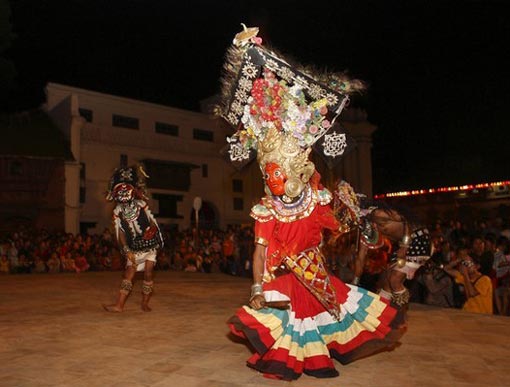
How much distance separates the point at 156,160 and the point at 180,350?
79.7ft

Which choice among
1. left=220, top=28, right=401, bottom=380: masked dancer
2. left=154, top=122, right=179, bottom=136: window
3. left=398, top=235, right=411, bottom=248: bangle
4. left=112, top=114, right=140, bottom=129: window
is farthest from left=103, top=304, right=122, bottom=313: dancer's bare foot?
left=154, top=122, right=179, bottom=136: window

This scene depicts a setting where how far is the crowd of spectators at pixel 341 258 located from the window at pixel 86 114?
8.56m

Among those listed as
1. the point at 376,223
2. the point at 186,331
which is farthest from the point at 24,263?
the point at 376,223

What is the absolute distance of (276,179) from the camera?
4164 millimetres

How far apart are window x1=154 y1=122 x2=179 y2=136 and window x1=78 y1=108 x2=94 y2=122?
159 inches

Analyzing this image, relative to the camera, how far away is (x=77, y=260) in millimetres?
16562

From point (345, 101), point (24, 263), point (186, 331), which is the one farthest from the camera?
point (24, 263)

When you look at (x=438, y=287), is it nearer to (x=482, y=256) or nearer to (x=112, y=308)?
(x=482, y=256)

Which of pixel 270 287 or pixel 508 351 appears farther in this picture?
pixel 508 351

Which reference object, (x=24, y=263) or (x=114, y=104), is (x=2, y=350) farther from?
(x=114, y=104)

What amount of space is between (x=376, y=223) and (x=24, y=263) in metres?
13.4

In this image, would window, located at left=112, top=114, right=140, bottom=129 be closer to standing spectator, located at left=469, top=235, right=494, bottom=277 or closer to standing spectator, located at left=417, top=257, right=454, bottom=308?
standing spectator, located at left=417, top=257, right=454, bottom=308

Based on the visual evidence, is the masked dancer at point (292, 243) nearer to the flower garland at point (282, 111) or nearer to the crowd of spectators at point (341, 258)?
the flower garland at point (282, 111)

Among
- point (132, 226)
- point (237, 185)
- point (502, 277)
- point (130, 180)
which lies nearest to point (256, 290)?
point (132, 226)
